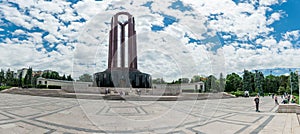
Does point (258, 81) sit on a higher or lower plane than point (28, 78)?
lower

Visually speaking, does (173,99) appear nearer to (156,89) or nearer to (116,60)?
(156,89)

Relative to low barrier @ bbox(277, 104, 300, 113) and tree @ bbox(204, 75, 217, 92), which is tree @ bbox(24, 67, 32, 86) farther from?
low barrier @ bbox(277, 104, 300, 113)

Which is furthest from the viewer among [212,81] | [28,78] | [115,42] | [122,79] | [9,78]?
[9,78]

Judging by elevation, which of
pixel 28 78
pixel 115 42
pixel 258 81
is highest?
pixel 115 42

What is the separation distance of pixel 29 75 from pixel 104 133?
209ft

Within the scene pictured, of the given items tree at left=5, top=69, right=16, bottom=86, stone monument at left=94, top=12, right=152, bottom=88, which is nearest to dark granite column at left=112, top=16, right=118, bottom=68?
stone monument at left=94, top=12, right=152, bottom=88

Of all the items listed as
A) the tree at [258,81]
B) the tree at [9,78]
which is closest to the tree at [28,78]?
the tree at [9,78]

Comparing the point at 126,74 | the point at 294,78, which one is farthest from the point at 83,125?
the point at 294,78

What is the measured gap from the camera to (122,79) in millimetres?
32062

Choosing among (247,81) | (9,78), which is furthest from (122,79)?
(9,78)

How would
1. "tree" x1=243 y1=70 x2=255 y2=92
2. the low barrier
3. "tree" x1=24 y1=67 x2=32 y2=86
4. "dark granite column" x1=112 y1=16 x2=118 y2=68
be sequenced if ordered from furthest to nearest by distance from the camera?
"tree" x1=24 y1=67 x2=32 y2=86, "tree" x1=243 y1=70 x2=255 y2=92, "dark granite column" x1=112 y1=16 x2=118 y2=68, the low barrier

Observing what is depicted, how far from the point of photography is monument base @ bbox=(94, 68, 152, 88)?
104 feet

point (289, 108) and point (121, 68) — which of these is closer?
point (289, 108)

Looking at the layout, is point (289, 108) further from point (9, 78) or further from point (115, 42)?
point (9, 78)
